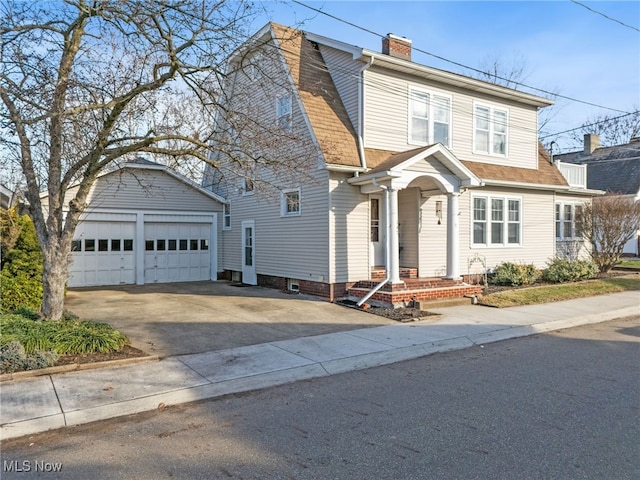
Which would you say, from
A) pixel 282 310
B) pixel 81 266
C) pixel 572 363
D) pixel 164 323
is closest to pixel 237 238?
pixel 81 266

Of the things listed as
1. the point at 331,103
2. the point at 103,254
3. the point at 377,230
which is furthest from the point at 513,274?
the point at 103,254

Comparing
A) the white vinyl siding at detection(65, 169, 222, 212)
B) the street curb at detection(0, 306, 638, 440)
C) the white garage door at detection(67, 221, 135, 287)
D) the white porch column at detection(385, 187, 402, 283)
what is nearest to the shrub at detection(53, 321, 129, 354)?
the street curb at detection(0, 306, 638, 440)

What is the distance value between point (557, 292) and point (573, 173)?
832 centimetres

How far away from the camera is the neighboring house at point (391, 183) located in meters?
12.6

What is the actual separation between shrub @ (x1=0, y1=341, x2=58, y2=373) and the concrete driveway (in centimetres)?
153

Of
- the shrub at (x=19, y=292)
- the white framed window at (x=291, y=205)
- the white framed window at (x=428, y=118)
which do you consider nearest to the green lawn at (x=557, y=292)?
the white framed window at (x=428, y=118)

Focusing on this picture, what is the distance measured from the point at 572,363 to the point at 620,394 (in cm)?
149

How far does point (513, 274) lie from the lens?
49.4 ft

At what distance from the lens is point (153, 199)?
17266 mm

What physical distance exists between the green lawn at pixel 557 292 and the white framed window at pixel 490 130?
503 centimetres

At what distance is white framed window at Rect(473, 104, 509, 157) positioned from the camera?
16.0 m

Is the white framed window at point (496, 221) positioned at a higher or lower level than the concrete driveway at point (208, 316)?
higher

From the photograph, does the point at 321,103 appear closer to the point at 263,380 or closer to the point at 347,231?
the point at 347,231

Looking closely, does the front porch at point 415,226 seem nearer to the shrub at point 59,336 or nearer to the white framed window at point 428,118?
the white framed window at point 428,118
